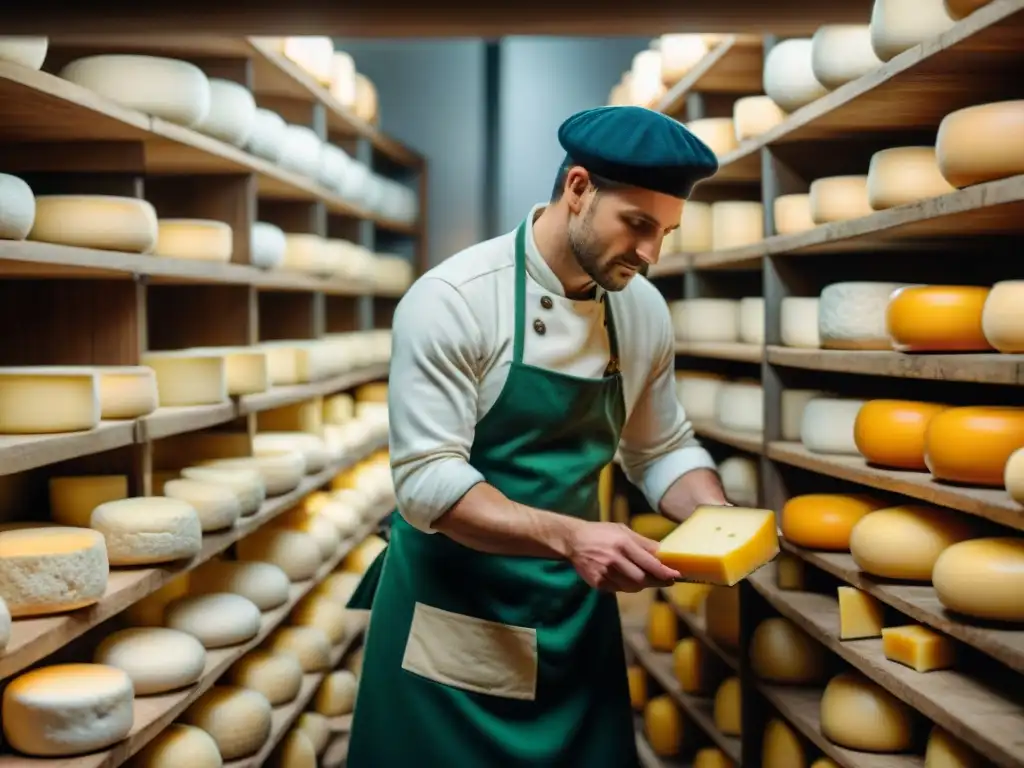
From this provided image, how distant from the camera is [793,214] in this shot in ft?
8.51

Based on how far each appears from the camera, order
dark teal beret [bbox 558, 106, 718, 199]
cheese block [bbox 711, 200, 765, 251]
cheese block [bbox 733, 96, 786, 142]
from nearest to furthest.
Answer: dark teal beret [bbox 558, 106, 718, 199], cheese block [bbox 733, 96, 786, 142], cheese block [bbox 711, 200, 765, 251]

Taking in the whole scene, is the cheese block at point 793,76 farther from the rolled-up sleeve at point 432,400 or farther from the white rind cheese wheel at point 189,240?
the white rind cheese wheel at point 189,240

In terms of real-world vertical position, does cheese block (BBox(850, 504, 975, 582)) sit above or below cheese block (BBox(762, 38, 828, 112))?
below

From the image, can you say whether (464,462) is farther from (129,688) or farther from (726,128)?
(726,128)

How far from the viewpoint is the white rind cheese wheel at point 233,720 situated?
2.52m

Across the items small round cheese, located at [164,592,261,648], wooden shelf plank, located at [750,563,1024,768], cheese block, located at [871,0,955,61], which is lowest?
small round cheese, located at [164,592,261,648]

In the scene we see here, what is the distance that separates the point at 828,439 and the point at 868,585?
407mm

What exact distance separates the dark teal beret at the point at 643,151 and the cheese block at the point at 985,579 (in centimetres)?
69

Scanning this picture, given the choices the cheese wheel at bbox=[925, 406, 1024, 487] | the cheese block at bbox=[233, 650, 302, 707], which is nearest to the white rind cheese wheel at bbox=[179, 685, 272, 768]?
the cheese block at bbox=[233, 650, 302, 707]

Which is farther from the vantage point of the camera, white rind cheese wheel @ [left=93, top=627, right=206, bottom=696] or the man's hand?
white rind cheese wheel @ [left=93, top=627, right=206, bottom=696]

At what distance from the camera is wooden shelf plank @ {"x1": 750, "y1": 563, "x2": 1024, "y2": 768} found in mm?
1553

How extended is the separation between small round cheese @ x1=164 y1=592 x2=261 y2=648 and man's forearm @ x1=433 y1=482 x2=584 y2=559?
96 cm

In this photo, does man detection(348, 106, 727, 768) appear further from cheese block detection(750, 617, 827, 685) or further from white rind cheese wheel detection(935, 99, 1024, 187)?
cheese block detection(750, 617, 827, 685)

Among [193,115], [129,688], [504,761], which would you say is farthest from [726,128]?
[129,688]
